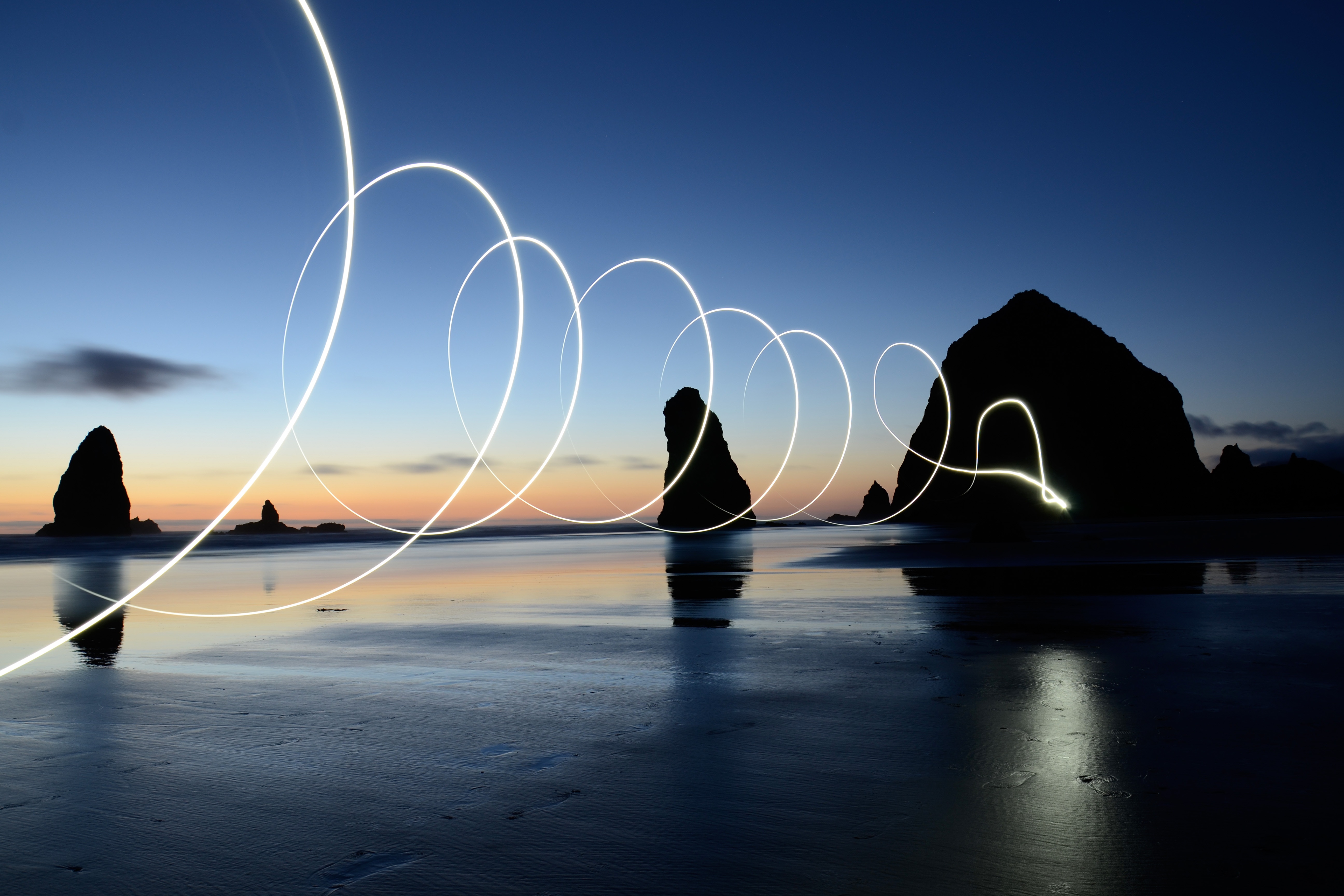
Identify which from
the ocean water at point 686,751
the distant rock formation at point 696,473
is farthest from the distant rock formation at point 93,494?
the ocean water at point 686,751

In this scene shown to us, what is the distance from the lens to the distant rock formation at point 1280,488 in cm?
14191

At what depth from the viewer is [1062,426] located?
144 m

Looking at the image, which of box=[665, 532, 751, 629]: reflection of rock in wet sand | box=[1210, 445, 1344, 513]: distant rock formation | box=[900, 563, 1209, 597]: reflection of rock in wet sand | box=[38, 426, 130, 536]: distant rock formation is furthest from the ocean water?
box=[1210, 445, 1344, 513]: distant rock formation

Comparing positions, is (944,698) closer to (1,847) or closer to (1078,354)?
(1,847)

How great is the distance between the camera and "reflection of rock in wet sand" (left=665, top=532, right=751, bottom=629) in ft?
41.3

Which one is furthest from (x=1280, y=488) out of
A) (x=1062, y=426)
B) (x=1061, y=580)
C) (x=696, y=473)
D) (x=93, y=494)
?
(x=93, y=494)

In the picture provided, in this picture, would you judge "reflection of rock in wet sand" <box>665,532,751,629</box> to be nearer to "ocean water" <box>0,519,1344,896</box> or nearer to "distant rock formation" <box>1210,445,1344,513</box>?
"ocean water" <box>0,519,1344,896</box>

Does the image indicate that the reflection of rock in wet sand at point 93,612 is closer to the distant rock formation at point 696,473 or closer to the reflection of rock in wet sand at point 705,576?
the reflection of rock in wet sand at point 705,576

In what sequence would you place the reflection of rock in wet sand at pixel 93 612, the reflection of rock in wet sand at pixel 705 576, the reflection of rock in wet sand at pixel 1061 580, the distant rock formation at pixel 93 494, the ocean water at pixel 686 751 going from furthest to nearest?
the distant rock formation at pixel 93 494
the reflection of rock in wet sand at pixel 1061 580
the reflection of rock in wet sand at pixel 705 576
the reflection of rock in wet sand at pixel 93 612
the ocean water at pixel 686 751

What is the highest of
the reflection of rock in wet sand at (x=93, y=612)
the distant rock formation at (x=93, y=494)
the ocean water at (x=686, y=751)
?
the distant rock formation at (x=93, y=494)

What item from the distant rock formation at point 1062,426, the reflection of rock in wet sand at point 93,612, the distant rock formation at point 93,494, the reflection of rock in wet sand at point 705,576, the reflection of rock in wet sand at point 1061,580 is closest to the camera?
the reflection of rock in wet sand at point 93,612

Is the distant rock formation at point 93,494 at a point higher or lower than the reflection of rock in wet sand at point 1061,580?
higher

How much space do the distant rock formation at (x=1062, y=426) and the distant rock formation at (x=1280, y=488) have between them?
787 centimetres

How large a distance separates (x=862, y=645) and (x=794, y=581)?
9817 mm
